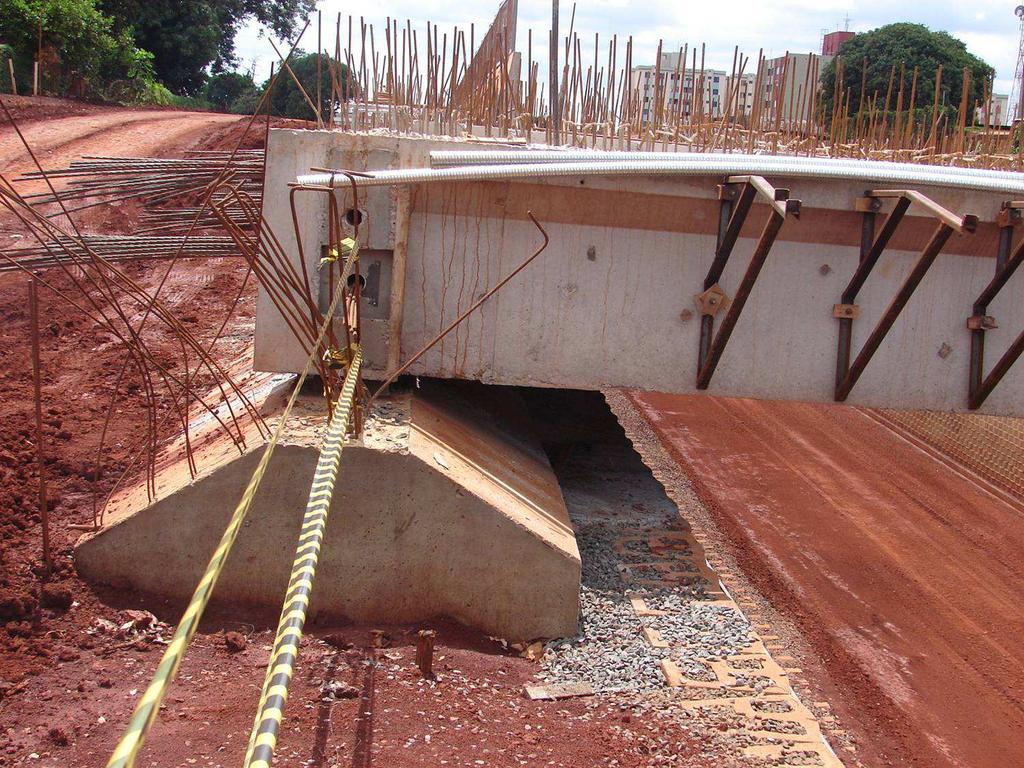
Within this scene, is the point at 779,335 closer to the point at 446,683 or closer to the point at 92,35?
the point at 446,683

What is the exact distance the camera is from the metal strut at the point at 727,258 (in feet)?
23.5

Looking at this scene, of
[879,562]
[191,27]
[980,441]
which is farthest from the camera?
[191,27]

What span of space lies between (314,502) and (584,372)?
4838mm

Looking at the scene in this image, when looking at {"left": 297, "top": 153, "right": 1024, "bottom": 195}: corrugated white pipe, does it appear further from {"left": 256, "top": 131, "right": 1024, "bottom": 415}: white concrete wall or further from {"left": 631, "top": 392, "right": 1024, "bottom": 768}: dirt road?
{"left": 631, "top": 392, "right": 1024, "bottom": 768}: dirt road

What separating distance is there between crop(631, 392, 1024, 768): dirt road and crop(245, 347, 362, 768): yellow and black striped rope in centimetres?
399

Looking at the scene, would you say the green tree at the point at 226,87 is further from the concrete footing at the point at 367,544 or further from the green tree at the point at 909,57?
the concrete footing at the point at 367,544

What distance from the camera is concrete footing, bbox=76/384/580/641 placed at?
21.3 feet

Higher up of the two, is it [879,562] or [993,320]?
[993,320]

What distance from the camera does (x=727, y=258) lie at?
8.04m

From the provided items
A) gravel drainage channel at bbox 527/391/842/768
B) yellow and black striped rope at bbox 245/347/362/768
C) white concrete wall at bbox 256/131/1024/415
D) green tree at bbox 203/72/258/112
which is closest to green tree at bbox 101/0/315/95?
green tree at bbox 203/72/258/112

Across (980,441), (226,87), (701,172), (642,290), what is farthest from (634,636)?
(226,87)

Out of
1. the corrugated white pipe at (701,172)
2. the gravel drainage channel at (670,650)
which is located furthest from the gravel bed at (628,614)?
the corrugated white pipe at (701,172)

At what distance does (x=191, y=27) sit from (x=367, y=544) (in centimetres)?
2995

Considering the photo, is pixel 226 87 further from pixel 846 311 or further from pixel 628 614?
pixel 628 614
